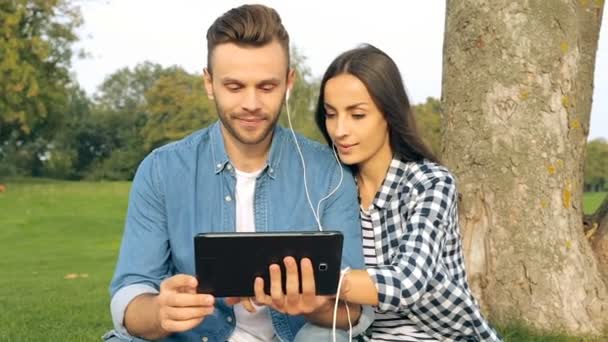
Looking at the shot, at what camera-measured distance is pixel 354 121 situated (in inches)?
138

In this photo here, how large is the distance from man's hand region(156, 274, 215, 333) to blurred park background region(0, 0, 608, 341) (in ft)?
4.89

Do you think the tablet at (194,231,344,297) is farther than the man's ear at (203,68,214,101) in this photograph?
No

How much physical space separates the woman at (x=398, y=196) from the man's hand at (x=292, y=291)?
0.37 m

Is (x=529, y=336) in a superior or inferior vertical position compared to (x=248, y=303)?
inferior

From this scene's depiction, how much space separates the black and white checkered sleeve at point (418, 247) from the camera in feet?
Result: 9.73

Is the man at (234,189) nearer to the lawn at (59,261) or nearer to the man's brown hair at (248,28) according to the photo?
the man's brown hair at (248,28)

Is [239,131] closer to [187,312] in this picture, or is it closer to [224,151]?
[224,151]

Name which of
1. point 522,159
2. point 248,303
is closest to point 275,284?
point 248,303

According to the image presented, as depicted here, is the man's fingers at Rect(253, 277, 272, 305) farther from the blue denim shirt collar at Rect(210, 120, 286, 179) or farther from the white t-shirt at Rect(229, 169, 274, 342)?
the blue denim shirt collar at Rect(210, 120, 286, 179)

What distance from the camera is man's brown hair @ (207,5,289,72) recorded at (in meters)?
3.27

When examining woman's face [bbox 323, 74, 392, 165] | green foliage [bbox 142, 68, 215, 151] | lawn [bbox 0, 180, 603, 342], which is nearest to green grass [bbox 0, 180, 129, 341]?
lawn [bbox 0, 180, 603, 342]

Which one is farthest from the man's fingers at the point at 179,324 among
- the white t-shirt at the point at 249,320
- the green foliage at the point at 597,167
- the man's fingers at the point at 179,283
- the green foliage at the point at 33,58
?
the green foliage at the point at 33,58

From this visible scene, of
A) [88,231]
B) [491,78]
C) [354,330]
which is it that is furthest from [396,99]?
[88,231]

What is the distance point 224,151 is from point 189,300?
89cm
